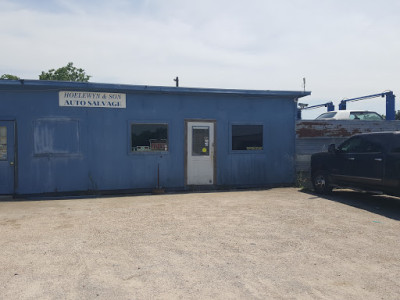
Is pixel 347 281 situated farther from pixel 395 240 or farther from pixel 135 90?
pixel 135 90

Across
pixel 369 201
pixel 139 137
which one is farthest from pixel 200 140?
pixel 369 201

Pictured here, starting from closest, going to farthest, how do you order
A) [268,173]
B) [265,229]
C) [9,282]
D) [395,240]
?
[9,282], [395,240], [265,229], [268,173]

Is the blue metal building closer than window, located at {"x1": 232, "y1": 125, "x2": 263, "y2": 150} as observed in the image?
Yes

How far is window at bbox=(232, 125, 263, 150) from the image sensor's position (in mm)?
12109

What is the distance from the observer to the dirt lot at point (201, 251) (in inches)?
155

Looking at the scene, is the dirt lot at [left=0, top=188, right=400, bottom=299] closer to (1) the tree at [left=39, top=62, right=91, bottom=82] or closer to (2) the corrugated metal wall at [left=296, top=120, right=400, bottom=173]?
(2) the corrugated metal wall at [left=296, top=120, right=400, bottom=173]

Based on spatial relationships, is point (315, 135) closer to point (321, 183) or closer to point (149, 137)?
point (321, 183)

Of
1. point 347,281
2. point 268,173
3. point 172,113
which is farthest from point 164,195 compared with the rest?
point 347,281

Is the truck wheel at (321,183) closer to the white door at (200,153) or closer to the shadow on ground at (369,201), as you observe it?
the shadow on ground at (369,201)

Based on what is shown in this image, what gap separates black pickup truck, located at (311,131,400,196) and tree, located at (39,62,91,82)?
33976 millimetres

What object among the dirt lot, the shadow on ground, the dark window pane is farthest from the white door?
the shadow on ground

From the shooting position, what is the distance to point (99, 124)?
35.4 ft

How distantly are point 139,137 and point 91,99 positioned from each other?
1.90m

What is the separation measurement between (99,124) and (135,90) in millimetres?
1565
